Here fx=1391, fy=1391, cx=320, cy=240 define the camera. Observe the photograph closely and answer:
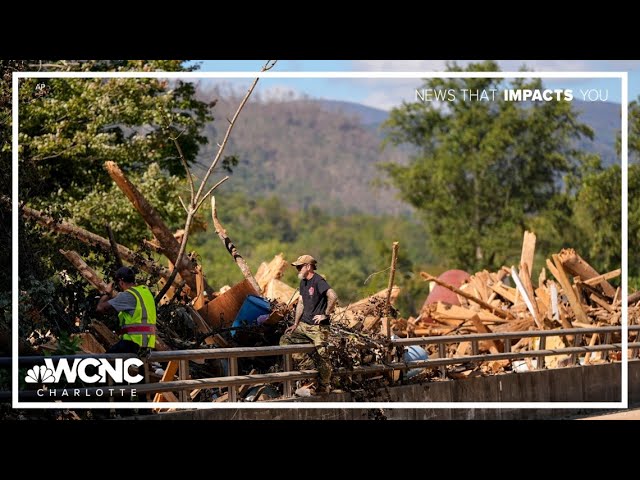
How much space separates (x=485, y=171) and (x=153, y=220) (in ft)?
184

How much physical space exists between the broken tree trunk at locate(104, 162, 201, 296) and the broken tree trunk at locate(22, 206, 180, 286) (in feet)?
1.00

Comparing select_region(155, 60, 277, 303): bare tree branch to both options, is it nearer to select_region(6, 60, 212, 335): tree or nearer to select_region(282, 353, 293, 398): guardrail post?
select_region(282, 353, 293, 398): guardrail post

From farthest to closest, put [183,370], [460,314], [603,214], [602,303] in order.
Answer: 1. [603,214]
2. [602,303]
3. [460,314]
4. [183,370]

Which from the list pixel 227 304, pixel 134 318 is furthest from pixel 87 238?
pixel 134 318

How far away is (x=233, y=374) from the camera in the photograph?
52.3ft

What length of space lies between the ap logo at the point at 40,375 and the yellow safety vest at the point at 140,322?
3.06 feet

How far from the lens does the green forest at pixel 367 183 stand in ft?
62.0

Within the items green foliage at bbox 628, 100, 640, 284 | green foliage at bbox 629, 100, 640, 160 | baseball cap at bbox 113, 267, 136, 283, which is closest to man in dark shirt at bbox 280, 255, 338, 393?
baseball cap at bbox 113, 267, 136, 283

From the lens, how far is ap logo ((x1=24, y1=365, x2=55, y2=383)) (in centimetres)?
1446

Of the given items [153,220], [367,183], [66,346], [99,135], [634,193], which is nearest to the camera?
[66,346]

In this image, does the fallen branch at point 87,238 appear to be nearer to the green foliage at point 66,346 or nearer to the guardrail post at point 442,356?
the green foliage at point 66,346

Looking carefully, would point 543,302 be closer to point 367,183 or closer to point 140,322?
point 140,322

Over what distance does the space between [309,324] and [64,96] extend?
17262mm
